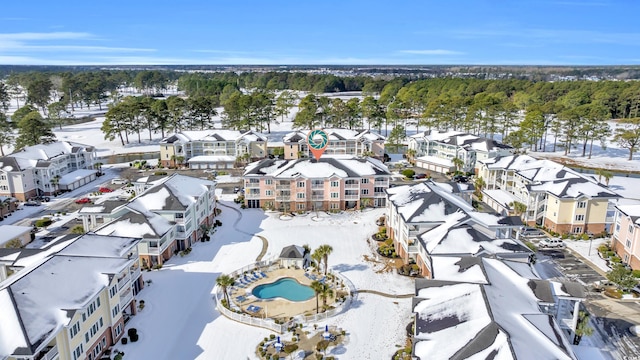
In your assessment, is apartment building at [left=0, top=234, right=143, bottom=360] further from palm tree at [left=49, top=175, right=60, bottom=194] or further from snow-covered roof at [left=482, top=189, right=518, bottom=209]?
snow-covered roof at [left=482, top=189, right=518, bottom=209]

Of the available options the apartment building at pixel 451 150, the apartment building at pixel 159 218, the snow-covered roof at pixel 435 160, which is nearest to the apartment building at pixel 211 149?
the apartment building at pixel 159 218

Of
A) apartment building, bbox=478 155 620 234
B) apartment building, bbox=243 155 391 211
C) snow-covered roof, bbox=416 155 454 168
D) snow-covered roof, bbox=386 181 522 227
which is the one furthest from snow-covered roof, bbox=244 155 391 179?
snow-covered roof, bbox=416 155 454 168

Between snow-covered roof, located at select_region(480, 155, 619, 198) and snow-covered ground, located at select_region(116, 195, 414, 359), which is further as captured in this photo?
snow-covered roof, located at select_region(480, 155, 619, 198)

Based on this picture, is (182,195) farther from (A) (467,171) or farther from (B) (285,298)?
(A) (467,171)

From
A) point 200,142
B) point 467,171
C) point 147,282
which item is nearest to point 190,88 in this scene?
point 200,142

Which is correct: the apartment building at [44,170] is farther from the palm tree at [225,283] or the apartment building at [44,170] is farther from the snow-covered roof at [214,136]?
the palm tree at [225,283]
